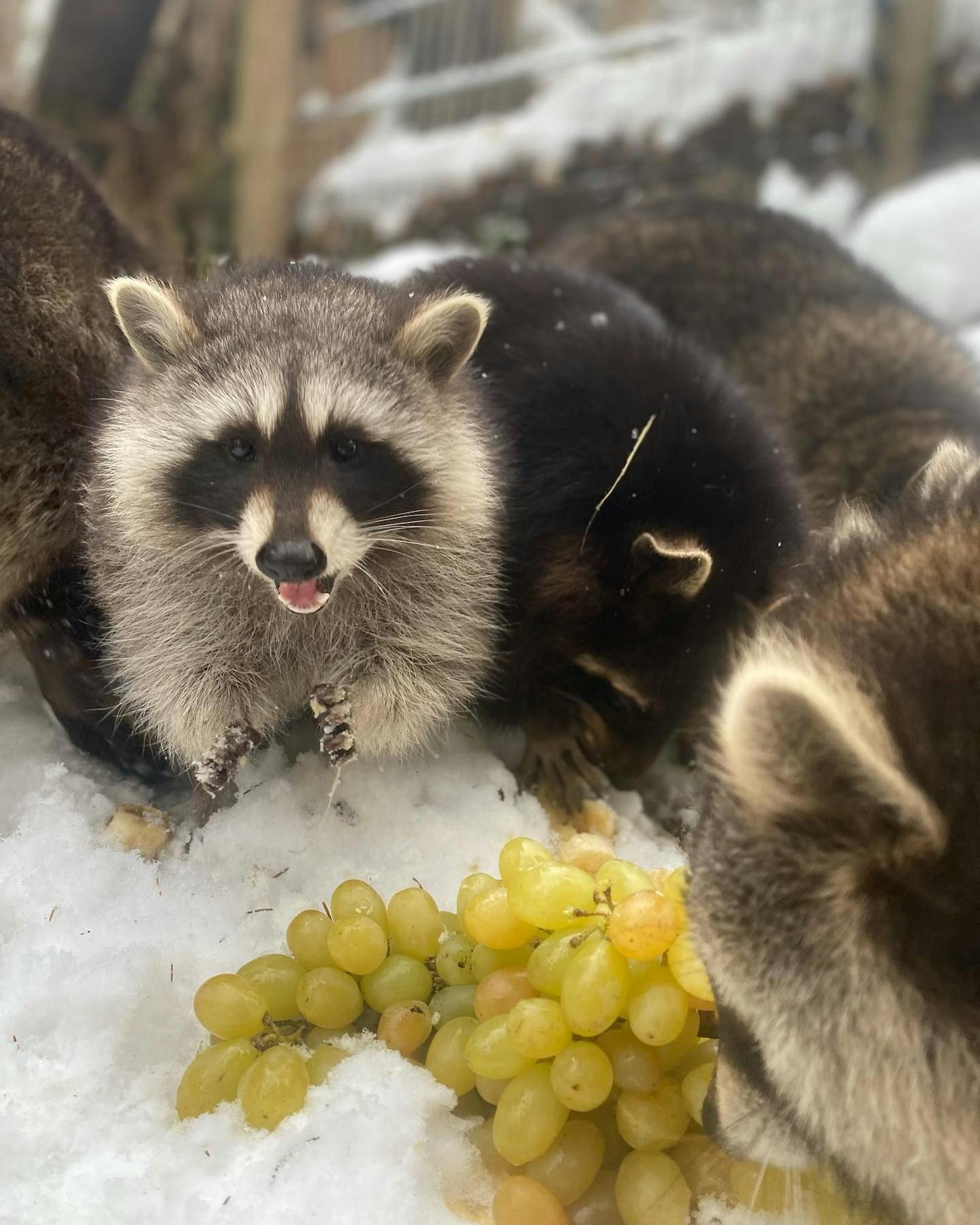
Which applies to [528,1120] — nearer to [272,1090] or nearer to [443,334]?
[272,1090]

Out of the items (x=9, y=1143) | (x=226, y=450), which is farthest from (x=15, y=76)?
(x=9, y=1143)

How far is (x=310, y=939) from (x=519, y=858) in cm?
38

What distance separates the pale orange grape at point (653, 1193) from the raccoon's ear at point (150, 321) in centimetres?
→ 171

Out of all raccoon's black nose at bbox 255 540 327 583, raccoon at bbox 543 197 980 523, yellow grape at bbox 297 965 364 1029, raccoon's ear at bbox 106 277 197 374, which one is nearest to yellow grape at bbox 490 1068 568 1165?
yellow grape at bbox 297 965 364 1029

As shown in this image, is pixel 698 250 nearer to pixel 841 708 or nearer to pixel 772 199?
pixel 772 199

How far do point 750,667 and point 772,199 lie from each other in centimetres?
563

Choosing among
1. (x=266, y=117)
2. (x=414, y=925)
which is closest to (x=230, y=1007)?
(x=414, y=925)

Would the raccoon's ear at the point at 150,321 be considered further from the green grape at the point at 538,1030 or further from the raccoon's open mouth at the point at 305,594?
the green grape at the point at 538,1030

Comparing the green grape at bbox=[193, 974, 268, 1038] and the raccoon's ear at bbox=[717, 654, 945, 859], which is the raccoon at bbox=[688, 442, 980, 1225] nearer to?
the raccoon's ear at bbox=[717, 654, 945, 859]

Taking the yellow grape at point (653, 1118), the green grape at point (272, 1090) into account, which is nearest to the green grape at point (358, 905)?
the green grape at point (272, 1090)

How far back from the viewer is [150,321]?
2.16 meters

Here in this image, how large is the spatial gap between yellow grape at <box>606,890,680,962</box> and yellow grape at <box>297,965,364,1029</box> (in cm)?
47

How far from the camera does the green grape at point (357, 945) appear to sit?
1.72 metres

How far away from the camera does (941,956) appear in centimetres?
115
